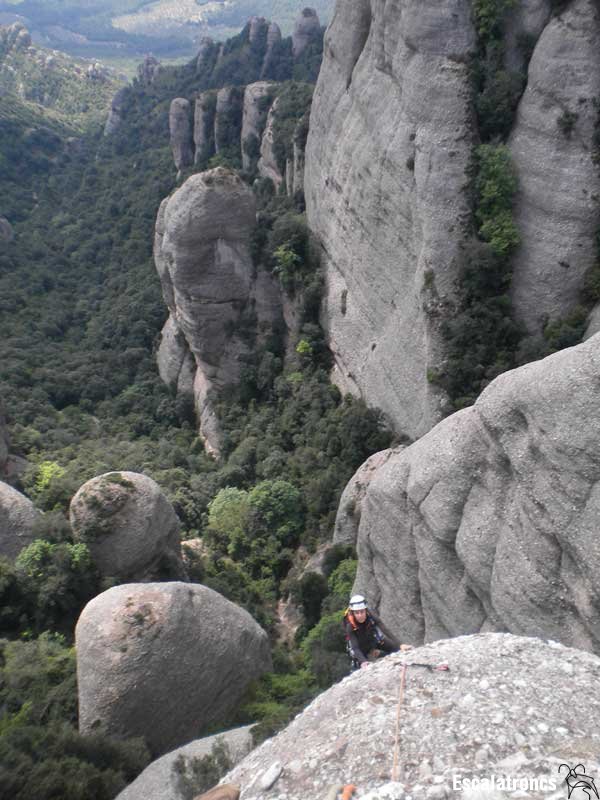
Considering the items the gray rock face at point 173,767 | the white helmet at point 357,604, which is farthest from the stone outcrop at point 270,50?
the gray rock face at point 173,767

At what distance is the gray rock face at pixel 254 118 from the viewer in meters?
69.6

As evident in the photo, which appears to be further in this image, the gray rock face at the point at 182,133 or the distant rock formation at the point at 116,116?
the distant rock formation at the point at 116,116

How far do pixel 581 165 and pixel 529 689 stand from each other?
20815 mm

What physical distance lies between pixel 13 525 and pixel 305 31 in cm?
10641

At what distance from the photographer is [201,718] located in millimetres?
18719

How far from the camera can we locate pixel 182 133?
83562 millimetres

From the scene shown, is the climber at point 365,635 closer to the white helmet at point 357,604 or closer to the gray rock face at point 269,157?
the white helmet at point 357,604

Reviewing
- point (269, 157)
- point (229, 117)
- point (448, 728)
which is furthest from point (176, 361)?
point (448, 728)

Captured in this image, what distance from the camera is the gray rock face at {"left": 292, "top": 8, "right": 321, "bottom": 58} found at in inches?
4252

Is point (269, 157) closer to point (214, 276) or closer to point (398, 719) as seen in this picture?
point (214, 276)

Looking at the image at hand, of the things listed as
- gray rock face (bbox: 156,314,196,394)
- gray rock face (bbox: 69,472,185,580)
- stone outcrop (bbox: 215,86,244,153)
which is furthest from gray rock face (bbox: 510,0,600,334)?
stone outcrop (bbox: 215,86,244,153)

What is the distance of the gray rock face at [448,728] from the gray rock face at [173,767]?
386 centimetres

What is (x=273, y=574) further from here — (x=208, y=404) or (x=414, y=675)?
(x=414, y=675)

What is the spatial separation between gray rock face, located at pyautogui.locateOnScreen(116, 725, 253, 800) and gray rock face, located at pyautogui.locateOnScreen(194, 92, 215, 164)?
248ft
